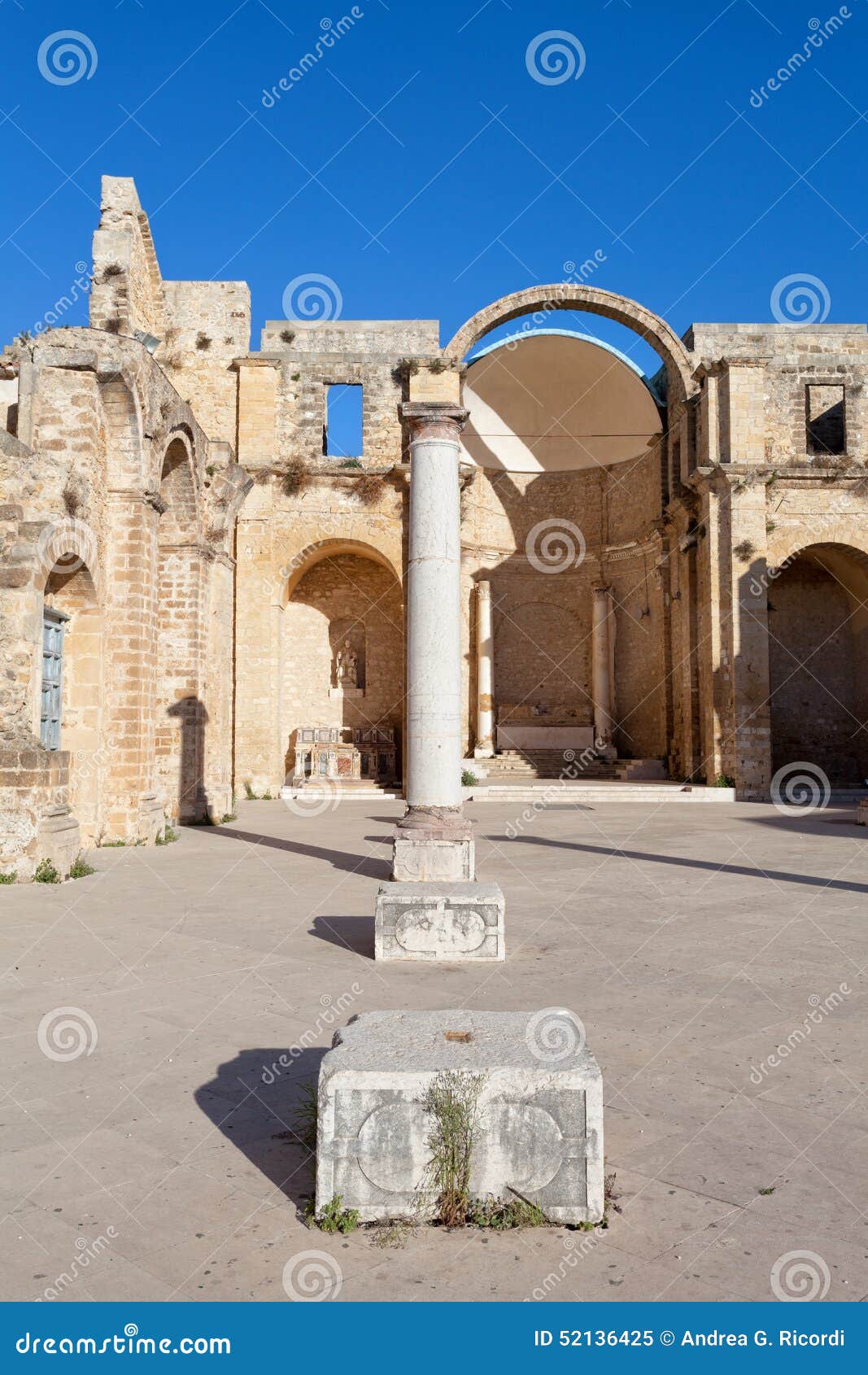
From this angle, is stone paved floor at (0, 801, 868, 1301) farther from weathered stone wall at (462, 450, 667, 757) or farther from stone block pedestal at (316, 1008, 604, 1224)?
weathered stone wall at (462, 450, 667, 757)

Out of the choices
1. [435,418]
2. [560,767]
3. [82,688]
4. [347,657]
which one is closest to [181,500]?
[82,688]

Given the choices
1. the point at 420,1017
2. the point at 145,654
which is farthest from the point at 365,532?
the point at 420,1017

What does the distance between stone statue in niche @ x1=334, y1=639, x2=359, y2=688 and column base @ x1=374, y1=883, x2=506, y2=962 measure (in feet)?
55.0

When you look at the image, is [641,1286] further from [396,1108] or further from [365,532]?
[365,532]

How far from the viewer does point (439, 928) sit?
5.82m

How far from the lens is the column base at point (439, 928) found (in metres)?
5.77

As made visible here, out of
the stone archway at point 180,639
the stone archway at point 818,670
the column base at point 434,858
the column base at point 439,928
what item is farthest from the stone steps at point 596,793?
the column base at point 439,928

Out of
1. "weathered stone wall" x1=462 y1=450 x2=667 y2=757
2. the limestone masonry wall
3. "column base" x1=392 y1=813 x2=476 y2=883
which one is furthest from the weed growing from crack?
"weathered stone wall" x1=462 y1=450 x2=667 y2=757

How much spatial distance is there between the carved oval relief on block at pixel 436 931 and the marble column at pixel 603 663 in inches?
718

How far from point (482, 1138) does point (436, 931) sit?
3151 millimetres

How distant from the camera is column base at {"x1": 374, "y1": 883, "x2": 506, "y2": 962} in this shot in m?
5.77

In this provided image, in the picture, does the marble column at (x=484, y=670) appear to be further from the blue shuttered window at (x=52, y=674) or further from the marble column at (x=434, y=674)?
the marble column at (x=434, y=674)

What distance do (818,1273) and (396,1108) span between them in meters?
1.15

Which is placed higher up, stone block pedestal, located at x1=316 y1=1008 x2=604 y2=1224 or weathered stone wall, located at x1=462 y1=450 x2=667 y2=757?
weathered stone wall, located at x1=462 y1=450 x2=667 y2=757
